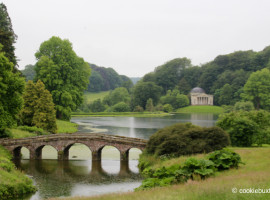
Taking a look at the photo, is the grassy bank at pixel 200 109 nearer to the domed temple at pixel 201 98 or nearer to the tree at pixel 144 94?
the domed temple at pixel 201 98

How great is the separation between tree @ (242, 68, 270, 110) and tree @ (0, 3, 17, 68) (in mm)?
91752

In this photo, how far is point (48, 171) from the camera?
32.9 meters

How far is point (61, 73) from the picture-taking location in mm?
70438

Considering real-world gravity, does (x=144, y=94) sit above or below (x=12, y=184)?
above

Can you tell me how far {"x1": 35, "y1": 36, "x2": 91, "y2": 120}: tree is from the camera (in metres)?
67.0

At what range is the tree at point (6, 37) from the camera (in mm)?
48719

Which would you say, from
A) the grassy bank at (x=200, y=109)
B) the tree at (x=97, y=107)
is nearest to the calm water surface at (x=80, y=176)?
the tree at (x=97, y=107)

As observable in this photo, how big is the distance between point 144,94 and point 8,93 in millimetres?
113491

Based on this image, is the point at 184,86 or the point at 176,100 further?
the point at 184,86

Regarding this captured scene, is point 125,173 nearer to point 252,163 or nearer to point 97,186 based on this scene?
point 97,186

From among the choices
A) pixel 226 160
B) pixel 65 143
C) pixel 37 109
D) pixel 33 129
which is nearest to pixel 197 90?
pixel 37 109

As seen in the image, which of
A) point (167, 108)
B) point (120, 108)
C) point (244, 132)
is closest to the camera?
point (244, 132)

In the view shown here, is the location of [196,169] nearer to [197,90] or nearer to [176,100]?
[176,100]

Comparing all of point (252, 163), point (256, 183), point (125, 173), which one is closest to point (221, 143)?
point (252, 163)
